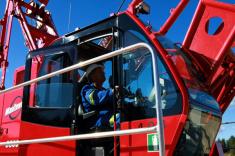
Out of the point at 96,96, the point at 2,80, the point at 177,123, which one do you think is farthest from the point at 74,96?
the point at 2,80

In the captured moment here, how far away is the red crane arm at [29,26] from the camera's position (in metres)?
6.87

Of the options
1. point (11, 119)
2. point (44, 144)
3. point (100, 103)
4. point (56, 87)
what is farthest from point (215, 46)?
point (11, 119)

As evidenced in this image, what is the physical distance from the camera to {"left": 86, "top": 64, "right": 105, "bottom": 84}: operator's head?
3904mm

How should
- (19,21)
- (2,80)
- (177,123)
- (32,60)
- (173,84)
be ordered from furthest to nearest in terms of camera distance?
(19,21) < (2,80) < (32,60) < (173,84) < (177,123)

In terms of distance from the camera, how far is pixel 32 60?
4.20m

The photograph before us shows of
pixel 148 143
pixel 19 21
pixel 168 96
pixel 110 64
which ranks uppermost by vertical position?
pixel 19 21

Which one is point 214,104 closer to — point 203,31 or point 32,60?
point 203,31

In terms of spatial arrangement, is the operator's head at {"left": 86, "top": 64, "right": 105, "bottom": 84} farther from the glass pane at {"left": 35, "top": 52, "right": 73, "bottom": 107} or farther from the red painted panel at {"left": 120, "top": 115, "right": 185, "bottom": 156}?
the red painted panel at {"left": 120, "top": 115, "right": 185, "bottom": 156}

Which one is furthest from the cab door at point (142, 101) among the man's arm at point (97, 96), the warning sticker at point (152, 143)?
the man's arm at point (97, 96)

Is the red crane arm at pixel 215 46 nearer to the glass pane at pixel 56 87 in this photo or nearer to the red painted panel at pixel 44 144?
the glass pane at pixel 56 87

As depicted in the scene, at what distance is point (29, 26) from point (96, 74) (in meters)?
3.59

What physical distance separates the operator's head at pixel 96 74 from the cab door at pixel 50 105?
25cm

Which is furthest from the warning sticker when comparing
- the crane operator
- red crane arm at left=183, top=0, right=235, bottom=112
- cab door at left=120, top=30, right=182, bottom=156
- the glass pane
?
red crane arm at left=183, top=0, right=235, bottom=112

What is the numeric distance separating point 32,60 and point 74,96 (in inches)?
31.9
